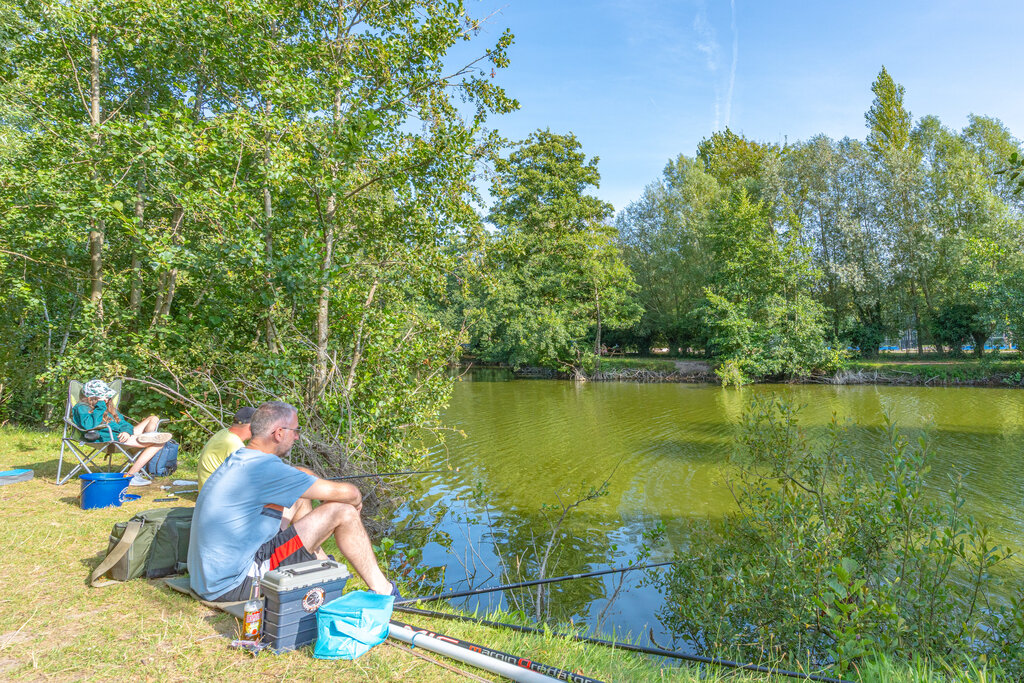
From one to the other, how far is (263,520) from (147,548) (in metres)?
1.22

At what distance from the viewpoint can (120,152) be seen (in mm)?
7090

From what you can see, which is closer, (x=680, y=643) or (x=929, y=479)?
(x=680, y=643)

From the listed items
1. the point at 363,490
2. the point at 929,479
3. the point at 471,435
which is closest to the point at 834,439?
the point at 363,490

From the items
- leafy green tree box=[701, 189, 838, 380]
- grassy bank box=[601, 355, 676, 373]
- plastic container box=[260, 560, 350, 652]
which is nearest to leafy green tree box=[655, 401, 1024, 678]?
plastic container box=[260, 560, 350, 652]

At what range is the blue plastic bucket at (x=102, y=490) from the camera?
554 cm

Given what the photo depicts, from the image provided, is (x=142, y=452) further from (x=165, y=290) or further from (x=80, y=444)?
(x=165, y=290)

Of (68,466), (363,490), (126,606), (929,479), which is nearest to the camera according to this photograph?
(126,606)

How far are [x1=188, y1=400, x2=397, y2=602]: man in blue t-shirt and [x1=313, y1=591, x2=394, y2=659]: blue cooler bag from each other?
1.49ft

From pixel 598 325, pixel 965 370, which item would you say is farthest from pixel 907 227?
pixel 598 325

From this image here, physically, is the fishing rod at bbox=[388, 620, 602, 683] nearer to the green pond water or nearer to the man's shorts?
the man's shorts

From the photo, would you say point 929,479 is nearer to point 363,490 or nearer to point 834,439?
point 834,439

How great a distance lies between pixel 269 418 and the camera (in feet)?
11.3

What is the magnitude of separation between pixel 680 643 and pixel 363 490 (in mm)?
3979

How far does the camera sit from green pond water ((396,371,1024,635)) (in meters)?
6.40
